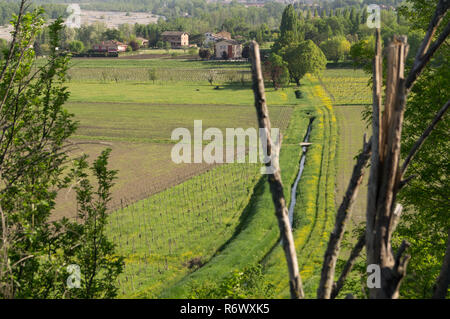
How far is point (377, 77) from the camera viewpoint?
532 centimetres

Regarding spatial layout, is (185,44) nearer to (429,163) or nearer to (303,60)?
(303,60)

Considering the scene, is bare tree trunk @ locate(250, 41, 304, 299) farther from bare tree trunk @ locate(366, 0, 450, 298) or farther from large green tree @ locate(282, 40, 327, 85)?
large green tree @ locate(282, 40, 327, 85)

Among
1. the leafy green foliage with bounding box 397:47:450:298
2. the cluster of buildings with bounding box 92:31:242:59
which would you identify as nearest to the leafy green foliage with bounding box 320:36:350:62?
the cluster of buildings with bounding box 92:31:242:59

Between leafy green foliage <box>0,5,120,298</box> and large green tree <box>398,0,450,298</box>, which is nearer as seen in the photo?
leafy green foliage <box>0,5,120,298</box>

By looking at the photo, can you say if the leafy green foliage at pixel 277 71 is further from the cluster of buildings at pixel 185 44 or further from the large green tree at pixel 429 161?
the large green tree at pixel 429 161

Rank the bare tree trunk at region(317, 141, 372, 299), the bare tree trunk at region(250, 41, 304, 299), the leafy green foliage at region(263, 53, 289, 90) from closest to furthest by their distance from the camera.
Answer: the bare tree trunk at region(250, 41, 304, 299) < the bare tree trunk at region(317, 141, 372, 299) < the leafy green foliage at region(263, 53, 289, 90)

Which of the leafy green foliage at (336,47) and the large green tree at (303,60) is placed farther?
the leafy green foliage at (336,47)

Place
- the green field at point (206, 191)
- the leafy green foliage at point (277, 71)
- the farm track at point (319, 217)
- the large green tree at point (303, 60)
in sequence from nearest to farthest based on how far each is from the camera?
1. the green field at point (206, 191)
2. the farm track at point (319, 217)
3. the leafy green foliage at point (277, 71)
4. the large green tree at point (303, 60)

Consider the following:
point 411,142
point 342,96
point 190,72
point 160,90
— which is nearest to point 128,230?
point 411,142

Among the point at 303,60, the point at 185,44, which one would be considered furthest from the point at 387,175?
the point at 185,44

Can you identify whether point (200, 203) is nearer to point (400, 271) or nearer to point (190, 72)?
point (400, 271)

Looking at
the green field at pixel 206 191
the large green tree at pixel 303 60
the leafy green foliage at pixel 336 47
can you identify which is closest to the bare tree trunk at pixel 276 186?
the green field at pixel 206 191

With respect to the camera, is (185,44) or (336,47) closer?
(336,47)
